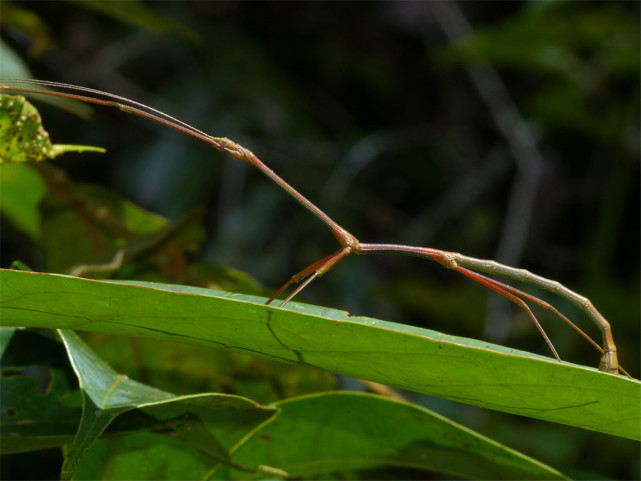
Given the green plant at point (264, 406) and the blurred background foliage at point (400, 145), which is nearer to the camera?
the green plant at point (264, 406)

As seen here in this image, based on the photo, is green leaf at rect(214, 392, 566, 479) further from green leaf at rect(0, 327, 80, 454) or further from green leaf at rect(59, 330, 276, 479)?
green leaf at rect(0, 327, 80, 454)

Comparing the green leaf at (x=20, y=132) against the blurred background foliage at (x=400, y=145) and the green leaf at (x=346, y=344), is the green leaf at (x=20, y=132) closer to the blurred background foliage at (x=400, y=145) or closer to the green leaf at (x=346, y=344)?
the green leaf at (x=346, y=344)

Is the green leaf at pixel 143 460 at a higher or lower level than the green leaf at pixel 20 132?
lower

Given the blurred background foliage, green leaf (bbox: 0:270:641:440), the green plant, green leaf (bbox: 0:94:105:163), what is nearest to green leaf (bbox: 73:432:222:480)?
the green plant

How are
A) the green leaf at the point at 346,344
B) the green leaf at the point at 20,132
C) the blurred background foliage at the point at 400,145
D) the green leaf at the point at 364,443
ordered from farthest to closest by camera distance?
the blurred background foliage at the point at 400,145 < the green leaf at the point at 364,443 < the green leaf at the point at 20,132 < the green leaf at the point at 346,344

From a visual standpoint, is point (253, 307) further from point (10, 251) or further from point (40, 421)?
point (10, 251)

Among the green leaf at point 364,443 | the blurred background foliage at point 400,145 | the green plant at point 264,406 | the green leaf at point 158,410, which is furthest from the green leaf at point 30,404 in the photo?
the blurred background foliage at point 400,145

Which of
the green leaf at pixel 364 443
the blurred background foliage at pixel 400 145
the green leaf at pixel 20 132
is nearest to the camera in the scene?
the green leaf at pixel 20 132
